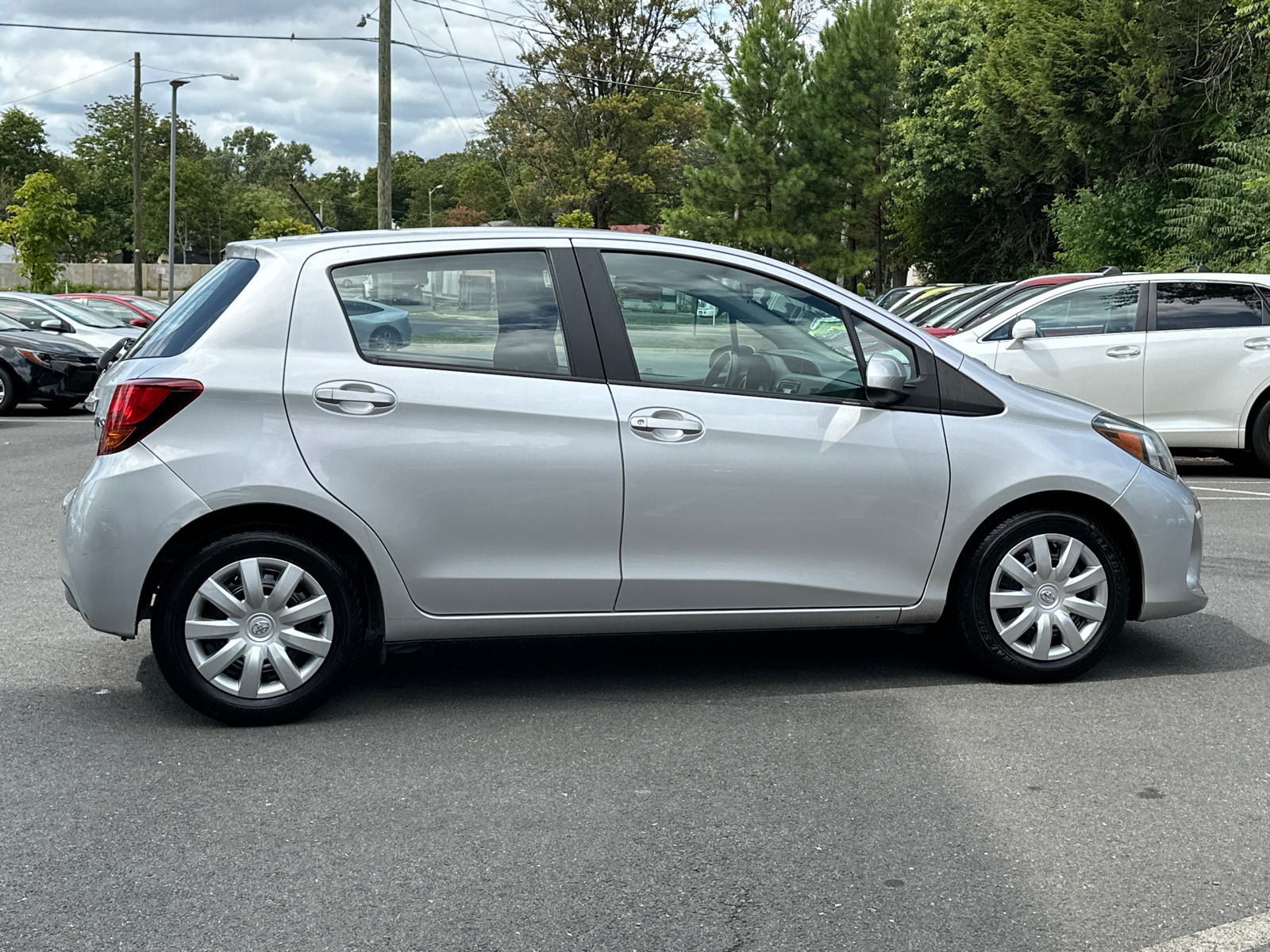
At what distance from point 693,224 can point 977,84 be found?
16564mm

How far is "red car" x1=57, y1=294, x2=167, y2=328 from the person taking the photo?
2402cm

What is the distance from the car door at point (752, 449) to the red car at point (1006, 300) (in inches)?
273

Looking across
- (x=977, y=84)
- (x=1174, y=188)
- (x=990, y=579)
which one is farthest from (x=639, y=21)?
(x=990, y=579)

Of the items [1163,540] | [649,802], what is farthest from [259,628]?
[1163,540]

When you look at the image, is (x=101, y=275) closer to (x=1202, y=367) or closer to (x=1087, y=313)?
(x=1087, y=313)

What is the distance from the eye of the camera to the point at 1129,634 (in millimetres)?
6148

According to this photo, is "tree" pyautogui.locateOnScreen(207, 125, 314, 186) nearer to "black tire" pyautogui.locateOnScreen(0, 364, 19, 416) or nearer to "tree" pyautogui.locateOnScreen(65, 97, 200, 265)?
"tree" pyautogui.locateOnScreen(65, 97, 200, 265)

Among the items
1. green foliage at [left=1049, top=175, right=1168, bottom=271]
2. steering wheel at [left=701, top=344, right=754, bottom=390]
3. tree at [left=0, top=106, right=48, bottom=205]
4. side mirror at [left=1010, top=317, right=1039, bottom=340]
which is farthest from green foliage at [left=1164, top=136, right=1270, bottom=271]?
tree at [left=0, top=106, right=48, bottom=205]

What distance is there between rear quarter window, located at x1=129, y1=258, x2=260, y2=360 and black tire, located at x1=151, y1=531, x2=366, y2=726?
0.72 metres

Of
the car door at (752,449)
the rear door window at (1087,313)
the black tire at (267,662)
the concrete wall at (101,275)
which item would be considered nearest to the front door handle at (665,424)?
the car door at (752,449)

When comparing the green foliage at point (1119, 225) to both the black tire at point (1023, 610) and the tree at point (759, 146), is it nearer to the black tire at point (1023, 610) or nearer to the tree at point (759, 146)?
the tree at point (759, 146)

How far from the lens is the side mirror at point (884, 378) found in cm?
492

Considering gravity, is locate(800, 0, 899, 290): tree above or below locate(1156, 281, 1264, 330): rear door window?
above

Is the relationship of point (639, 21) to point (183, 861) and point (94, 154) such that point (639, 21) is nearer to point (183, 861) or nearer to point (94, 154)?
point (94, 154)
